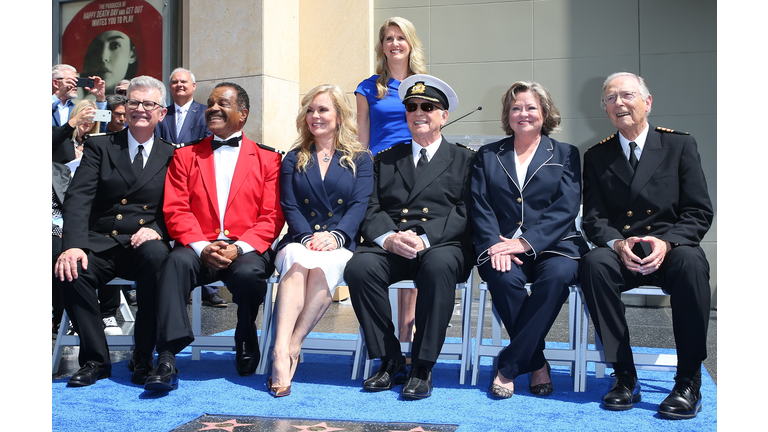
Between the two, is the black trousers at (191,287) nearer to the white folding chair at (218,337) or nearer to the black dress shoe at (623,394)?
the white folding chair at (218,337)

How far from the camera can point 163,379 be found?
3521mm

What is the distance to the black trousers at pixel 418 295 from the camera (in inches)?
141

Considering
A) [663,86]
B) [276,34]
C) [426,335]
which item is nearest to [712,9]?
[663,86]

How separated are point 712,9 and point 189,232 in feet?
19.7

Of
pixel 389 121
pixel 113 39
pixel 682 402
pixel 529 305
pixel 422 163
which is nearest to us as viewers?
pixel 682 402

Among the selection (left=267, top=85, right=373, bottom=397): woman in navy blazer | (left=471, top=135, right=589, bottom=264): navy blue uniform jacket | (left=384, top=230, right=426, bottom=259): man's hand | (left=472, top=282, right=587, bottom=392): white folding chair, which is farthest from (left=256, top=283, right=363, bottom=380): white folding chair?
(left=471, top=135, right=589, bottom=264): navy blue uniform jacket

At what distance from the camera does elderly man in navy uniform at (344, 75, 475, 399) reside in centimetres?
361

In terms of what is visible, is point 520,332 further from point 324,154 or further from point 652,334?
point 652,334

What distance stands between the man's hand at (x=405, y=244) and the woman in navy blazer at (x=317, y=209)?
26 centimetres

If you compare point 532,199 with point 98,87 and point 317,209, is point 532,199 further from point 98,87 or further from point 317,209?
point 98,87

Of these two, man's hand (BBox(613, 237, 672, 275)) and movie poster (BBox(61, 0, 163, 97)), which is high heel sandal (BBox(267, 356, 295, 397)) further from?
movie poster (BBox(61, 0, 163, 97))

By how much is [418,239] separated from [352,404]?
100cm

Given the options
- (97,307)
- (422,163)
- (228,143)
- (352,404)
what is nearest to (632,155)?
(422,163)

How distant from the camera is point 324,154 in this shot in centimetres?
429
